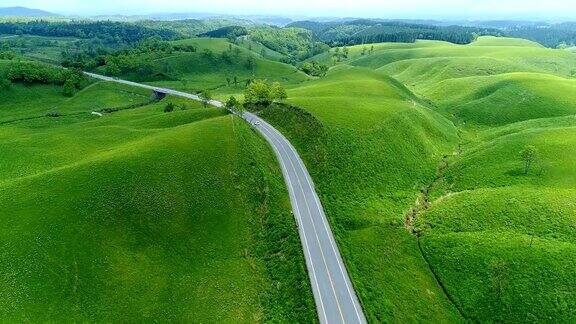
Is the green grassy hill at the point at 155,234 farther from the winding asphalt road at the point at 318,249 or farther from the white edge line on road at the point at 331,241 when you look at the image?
the white edge line on road at the point at 331,241

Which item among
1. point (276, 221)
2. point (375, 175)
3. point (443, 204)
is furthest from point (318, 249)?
point (443, 204)

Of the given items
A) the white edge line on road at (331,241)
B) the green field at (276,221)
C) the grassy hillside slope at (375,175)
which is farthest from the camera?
Answer: the grassy hillside slope at (375,175)

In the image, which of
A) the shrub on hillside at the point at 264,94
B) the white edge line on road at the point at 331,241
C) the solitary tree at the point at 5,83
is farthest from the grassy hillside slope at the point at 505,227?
the solitary tree at the point at 5,83

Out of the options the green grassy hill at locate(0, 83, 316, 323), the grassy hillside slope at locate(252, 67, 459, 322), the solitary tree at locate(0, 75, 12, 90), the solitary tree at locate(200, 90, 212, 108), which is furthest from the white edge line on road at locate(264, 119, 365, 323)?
the solitary tree at locate(0, 75, 12, 90)

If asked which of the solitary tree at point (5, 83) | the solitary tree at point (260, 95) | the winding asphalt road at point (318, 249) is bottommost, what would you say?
the winding asphalt road at point (318, 249)

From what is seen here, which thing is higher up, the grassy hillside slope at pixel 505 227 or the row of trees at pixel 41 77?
the row of trees at pixel 41 77

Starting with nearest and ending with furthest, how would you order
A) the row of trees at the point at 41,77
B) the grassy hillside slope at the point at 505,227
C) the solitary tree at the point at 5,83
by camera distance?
1. the grassy hillside slope at the point at 505,227
2. the solitary tree at the point at 5,83
3. the row of trees at the point at 41,77

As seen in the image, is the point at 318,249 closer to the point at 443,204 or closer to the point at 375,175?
the point at 375,175
